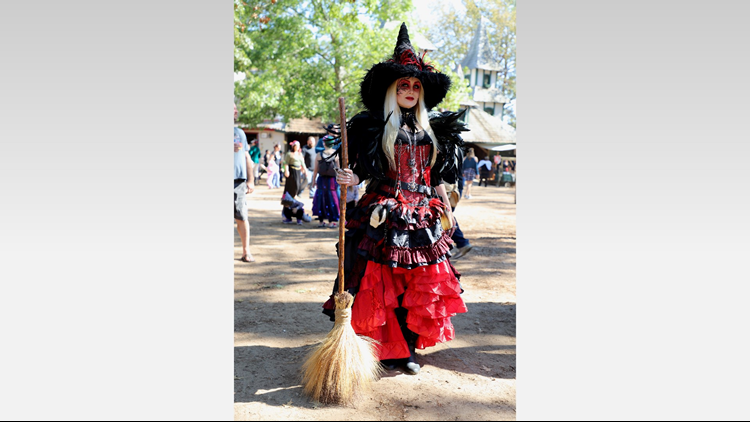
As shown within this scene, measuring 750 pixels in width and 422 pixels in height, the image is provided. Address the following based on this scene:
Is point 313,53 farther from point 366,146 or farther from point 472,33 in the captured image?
point 472,33

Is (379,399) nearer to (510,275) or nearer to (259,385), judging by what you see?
(259,385)

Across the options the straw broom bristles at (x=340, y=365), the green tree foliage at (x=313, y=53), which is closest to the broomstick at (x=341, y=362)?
the straw broom bristles at (x=340, y=365)

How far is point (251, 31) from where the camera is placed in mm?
18625

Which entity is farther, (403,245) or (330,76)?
(330,76)

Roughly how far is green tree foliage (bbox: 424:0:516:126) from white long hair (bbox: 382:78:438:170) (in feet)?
98.1

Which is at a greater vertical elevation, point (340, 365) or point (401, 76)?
point (401, 76)

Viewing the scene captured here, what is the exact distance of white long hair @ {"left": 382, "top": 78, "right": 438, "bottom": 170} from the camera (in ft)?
10.7

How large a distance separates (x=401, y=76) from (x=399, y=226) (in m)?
0.96

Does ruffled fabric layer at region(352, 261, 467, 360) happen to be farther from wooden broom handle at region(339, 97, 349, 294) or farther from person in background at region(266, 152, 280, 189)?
person in background at region(266, 152, 280, 189)

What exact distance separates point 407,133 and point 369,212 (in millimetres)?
571

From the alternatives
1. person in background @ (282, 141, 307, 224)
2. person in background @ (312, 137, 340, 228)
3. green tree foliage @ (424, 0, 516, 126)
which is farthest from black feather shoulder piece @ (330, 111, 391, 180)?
green tree foliage @ (424, 0, 516, 126)

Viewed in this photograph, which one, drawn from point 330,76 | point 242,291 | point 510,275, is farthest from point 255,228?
point 330,76

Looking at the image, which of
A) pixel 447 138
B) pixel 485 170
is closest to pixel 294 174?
pixel 447 138

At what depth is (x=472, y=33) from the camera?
4069 centimetres
